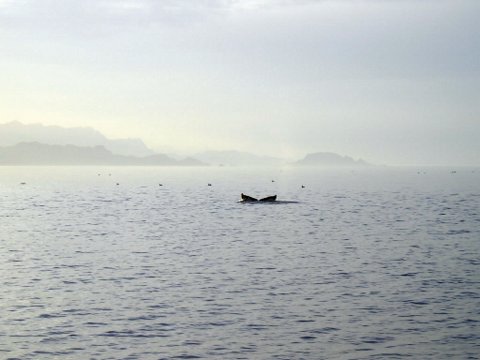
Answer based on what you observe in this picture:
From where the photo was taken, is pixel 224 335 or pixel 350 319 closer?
pixel 224 335

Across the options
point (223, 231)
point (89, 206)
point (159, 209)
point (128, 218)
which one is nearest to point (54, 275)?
point (223, 231)

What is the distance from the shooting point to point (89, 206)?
409ft

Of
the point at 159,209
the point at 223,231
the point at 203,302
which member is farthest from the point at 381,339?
the point at 159,209

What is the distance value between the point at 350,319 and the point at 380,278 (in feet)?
42.0

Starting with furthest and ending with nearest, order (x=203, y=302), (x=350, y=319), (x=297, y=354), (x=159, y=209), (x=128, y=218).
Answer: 1. (x=159, y=209)
2. (x=128, y=218)
3. (x=203, y=302)
4. (x=350, y=319)
5. (x=297, y=354)

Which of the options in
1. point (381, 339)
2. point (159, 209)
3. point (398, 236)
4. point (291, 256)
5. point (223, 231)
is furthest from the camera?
point (159, 209)

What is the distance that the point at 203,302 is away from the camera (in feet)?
123

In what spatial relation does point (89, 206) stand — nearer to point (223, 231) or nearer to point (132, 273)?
point (223, 231)

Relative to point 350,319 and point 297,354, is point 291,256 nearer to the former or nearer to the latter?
point 350,319

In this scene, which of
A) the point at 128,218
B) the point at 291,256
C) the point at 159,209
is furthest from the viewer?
the point at 159,209

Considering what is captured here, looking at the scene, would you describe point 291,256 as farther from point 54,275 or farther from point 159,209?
point 159,209

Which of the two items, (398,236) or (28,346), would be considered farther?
(398,236)

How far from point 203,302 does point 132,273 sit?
1163cm

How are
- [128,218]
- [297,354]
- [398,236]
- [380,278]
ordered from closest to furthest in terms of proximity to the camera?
[297,354] → [380,278] → [398,236] → [128,218]
